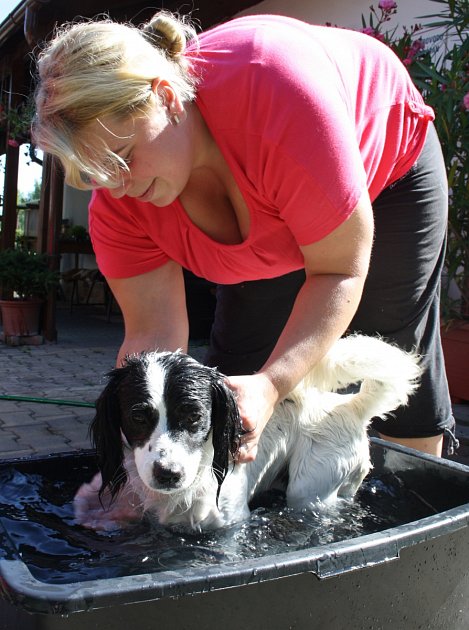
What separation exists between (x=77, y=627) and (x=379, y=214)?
5.44ft

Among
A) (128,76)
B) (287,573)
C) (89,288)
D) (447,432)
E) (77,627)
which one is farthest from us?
(89,288)

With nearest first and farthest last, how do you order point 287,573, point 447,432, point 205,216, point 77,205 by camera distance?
point 287,573
point 205,216
point 447,432
point 77,205

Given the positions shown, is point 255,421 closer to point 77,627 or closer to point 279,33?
point 77,627

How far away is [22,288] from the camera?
8234 mm

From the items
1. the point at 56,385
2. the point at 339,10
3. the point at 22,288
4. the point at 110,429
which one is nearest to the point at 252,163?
the point at 110,429

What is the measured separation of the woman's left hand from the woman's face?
557 millimetres

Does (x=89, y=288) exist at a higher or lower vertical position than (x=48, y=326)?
lower

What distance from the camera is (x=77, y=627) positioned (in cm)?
126

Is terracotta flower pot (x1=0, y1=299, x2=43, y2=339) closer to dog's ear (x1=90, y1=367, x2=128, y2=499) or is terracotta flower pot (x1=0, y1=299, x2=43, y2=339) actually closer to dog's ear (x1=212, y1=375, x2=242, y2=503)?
dog's ear (x1=90, y1=367, x2=128, y2=499)

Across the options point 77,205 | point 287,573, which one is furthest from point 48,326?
point 287,573

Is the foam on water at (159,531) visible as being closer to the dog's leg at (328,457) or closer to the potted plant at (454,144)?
the dog's leg at (328,457)

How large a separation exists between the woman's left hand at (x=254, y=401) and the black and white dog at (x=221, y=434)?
3 cm

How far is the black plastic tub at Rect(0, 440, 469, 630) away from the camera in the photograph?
1273 millimetres

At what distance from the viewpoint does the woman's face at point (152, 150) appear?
1696mm
